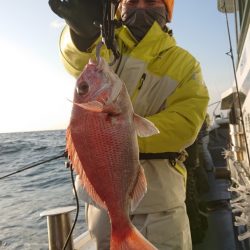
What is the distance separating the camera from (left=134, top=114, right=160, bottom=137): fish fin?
1.64 metres

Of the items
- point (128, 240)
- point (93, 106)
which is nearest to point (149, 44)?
point (93, 106)

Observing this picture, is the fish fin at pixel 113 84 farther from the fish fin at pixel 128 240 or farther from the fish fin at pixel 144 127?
the fish fin at pixel 128 240

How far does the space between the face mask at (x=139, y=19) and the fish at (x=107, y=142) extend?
1150 mm

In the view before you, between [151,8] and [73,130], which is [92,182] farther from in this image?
[151,8]

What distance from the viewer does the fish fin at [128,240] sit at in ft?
5.09

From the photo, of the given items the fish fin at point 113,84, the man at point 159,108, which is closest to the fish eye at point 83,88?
the fish fin at point 113,84

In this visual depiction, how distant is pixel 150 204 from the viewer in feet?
7.63

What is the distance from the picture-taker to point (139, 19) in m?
2.73

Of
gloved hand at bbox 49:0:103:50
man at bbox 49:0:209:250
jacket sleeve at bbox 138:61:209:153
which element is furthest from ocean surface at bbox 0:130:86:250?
gloved hand at bbox 49:0:103:50

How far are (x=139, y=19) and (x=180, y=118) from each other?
928 millimetres

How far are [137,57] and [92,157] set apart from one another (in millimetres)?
1086

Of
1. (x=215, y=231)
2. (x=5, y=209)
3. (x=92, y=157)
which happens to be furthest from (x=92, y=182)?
(x=5, y=209)

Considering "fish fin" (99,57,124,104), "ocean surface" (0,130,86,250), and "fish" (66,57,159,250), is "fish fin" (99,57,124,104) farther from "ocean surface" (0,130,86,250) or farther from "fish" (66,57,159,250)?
"ocean surface" (0,130,86,250)

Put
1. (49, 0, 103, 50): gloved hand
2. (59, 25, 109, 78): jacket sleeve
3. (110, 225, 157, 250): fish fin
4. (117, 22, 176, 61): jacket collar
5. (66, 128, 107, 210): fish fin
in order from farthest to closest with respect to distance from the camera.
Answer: (117, 22, 176, 61): jacket collar → (59, 25, 109, 78): jacket sleeve → (49, 0, 103, 50): gloved hand → (66, 128, 107, 210): fish fin → (110, 225, 157, 250): fish fin
